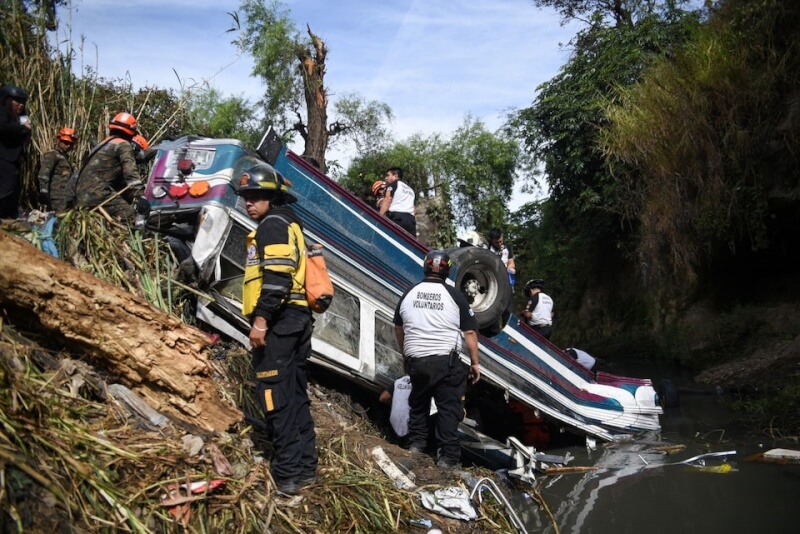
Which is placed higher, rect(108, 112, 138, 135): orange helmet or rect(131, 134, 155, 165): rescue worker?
rect(108, 112, 138, 135): orange helmet

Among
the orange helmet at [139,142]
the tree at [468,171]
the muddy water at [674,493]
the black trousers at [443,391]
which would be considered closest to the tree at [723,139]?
the muddy water at [674,493]

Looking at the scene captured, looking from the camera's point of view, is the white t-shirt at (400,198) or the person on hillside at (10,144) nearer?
the person on hillside at (10,144)

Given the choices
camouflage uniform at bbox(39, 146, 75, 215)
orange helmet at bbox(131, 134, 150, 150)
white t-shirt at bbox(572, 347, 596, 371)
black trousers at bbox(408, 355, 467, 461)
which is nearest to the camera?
black trousers at bbox(408, 355, 467, 461)

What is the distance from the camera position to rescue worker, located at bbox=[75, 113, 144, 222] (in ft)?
17.2

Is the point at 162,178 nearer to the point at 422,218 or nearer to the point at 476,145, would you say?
the point at 422,218

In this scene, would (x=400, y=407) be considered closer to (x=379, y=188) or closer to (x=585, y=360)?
(x=379, y=188)

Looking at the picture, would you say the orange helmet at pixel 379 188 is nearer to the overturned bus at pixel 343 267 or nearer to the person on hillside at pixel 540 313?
the overturned bus at pixel 343 267

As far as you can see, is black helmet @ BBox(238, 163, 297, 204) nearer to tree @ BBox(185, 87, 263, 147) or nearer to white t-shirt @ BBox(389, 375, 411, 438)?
white t-shirt @ BBox(389, 375, 411, 438)

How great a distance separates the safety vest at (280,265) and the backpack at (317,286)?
0.11 feet

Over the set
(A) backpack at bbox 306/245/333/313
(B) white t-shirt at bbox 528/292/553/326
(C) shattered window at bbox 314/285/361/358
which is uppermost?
(A) backpack at bbox 306/245/333/313

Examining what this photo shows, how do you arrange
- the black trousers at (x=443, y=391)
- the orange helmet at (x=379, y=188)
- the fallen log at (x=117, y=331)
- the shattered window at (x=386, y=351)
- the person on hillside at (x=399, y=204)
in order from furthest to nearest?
the orange helmet at (x=379, y=188) < the person on hillside at (x=399, y=204) < the shattered window at (x=386, y=351) < the black trousers at (x=443, y=391) < the fallen log at (x=117, y=331)

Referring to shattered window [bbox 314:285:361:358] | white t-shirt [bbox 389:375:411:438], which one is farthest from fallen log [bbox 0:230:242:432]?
white t-shirt [bbox 389:375:411:438]

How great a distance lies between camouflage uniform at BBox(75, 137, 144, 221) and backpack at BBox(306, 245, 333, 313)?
→ 79.1 inches

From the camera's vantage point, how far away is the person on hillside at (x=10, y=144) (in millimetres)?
5004
